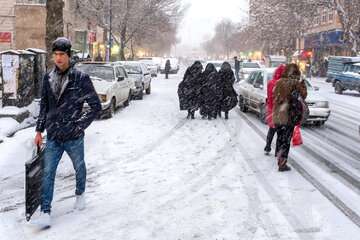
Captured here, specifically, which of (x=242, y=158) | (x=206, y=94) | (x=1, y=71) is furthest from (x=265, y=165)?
(x=1, y=71)

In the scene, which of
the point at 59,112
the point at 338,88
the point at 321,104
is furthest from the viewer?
the point at 338,88

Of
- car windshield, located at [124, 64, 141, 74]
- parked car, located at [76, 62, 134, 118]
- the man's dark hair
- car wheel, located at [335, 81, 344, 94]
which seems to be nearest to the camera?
the man's dark hair

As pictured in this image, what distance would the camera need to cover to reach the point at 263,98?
15.2 metres

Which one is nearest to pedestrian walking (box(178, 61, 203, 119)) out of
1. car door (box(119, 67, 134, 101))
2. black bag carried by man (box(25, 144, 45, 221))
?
car door (box(119, 67, 134, 101))

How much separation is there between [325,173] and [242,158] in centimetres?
170

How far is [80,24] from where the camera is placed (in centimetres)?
4794

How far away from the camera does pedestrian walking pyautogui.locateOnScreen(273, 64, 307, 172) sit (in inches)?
334

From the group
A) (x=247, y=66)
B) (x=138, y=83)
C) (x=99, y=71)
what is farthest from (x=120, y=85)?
(x=247, y=66)

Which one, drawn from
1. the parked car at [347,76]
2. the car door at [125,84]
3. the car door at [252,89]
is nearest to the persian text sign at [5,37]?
the car door at [125,84]

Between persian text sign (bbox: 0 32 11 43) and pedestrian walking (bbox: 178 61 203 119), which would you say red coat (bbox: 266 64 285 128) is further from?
persian text sign (bbox: 0 32 11 43)

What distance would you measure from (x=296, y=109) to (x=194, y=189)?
2.39m

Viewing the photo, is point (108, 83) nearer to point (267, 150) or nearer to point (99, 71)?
point (99, 71)

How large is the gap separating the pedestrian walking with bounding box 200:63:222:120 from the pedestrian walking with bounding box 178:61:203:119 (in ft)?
0.50

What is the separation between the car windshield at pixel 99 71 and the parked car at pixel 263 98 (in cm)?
450
